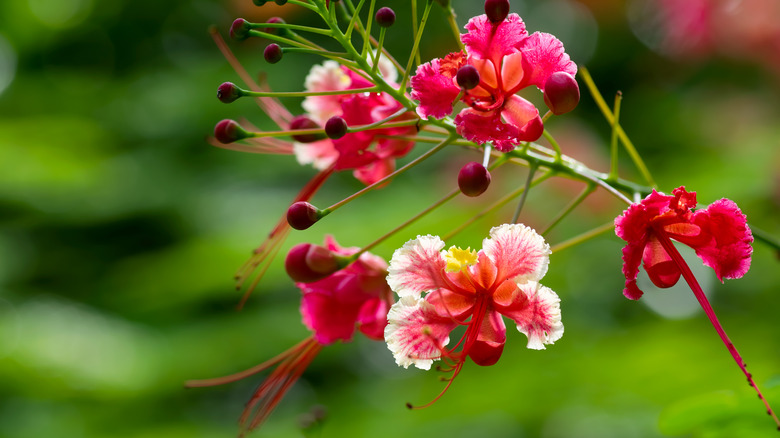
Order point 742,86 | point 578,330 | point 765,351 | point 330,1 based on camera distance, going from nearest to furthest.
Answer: point 330,1 < point 765,351 < point 578,330 < point 742,86

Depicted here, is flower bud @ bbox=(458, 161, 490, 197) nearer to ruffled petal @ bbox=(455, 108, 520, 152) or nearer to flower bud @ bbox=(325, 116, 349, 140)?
ruffled petal @ bbox=(455, 108, 520, 152)

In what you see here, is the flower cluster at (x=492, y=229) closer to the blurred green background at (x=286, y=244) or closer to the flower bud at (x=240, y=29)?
the flower bud at (x=240, y=29)

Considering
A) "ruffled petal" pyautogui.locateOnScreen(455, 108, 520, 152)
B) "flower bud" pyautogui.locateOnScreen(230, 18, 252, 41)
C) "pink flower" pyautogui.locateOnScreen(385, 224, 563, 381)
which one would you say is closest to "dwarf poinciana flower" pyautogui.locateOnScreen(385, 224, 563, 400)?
"pink flower" pyautogui.locateOnScreen(385, 224, 563, 381)

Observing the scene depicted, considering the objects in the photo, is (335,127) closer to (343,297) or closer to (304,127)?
(304,127)

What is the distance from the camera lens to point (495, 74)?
1473 mm

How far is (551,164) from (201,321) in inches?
142

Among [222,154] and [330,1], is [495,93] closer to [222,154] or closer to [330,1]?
[330,1]

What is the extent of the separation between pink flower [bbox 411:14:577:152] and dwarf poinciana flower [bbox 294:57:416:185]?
268 mm

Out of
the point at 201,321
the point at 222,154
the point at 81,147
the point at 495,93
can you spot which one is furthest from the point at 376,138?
the point at 81,147

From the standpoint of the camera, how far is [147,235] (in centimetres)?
587

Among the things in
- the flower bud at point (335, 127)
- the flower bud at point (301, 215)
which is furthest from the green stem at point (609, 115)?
the flower bud at point (301, 215)

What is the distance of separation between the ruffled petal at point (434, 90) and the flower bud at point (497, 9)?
5.0 inches

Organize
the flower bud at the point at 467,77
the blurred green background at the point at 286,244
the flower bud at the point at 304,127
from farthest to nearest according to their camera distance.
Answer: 1. the blurred green background at the point at 286,244
2. the flower bud at the point at 304,127
3. the flower bud at the point at 467,77

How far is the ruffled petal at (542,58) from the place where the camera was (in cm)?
142
